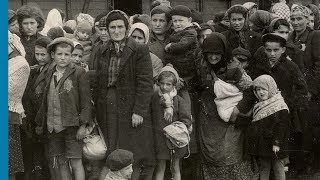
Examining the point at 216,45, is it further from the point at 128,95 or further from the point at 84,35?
the point at 84,35

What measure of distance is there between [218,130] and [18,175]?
1.70m

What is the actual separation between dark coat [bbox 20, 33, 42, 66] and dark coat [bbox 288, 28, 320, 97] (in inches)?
94.5

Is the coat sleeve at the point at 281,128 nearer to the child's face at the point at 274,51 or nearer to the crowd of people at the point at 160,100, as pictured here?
the crowd of people at the point at 160,100

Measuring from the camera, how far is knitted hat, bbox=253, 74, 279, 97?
4.95 metres

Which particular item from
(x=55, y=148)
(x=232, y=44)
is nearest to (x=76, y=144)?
(x=55, y=148)

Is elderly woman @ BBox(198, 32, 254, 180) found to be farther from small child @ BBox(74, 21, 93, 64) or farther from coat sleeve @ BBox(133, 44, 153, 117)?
small child @ BBox(74, 21, 93, 64)

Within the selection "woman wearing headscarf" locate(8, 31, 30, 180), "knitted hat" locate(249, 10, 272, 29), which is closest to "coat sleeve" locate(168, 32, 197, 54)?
"knitted hat" locate(249, 10, 272, 29)

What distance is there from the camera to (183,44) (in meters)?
5.06

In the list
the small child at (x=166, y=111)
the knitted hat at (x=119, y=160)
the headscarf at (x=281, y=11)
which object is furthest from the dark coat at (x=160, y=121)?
the headscarf at (x=281, y=11)

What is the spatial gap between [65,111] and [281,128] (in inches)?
70.0

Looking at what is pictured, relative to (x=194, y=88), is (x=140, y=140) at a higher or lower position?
lower

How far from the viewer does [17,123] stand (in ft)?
15.0

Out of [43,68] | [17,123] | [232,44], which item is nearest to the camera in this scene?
[17,123]

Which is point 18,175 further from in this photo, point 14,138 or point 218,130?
point 218,130
